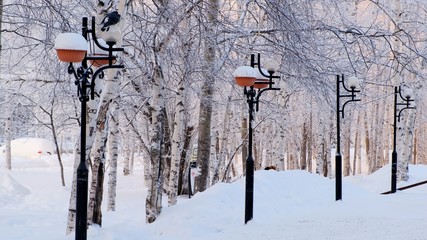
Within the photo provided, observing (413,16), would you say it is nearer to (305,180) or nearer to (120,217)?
(305,180)

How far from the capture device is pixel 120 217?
15375 millimetres

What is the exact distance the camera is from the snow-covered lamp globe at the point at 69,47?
5704 millimetres

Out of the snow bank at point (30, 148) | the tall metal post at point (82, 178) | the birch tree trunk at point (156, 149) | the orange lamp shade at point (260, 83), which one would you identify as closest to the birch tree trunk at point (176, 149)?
the birch tree trunk at point (156, 149)

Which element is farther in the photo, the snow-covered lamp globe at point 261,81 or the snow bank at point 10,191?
the snow bank at point 10,191

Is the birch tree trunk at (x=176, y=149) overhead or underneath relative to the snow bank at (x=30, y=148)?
overhead

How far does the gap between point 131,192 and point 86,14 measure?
1454cm

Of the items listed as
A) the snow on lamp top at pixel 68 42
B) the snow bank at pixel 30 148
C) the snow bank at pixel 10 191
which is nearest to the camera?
the snow on lamp top at pixel 68 42

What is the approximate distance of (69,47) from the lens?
571 cm

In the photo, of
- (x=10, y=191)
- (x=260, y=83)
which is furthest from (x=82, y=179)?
(x=10, y=191)

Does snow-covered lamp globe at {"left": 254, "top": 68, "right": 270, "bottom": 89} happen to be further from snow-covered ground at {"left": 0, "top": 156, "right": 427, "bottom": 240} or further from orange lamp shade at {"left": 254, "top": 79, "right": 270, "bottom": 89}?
snow-covered ground at {"left": 0, "top": 156, "right": 427, "bottom": 240}

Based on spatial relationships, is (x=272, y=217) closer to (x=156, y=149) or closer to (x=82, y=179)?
(x=156, y=149)

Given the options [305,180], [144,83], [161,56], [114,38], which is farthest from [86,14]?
[305,180]

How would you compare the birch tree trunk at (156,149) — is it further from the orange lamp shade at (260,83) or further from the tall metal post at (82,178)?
the tall metal post at (82,178)

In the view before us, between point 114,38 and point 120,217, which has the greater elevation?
point 114,38
